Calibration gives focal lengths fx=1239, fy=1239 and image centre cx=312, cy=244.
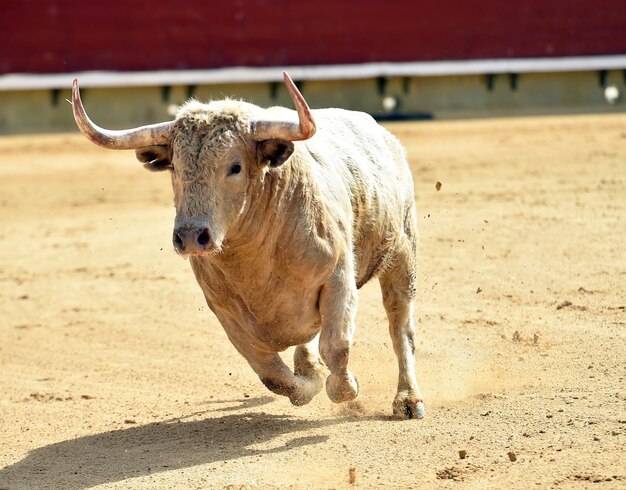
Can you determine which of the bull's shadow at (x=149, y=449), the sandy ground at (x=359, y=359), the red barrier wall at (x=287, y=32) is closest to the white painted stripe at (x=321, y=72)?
the red barrier wall at (x=287, y=32)

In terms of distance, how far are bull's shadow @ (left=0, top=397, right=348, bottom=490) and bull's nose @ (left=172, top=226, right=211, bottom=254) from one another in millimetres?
795

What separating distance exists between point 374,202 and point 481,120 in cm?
962

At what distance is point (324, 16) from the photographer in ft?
49.2

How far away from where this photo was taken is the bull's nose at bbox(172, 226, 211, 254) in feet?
12.3

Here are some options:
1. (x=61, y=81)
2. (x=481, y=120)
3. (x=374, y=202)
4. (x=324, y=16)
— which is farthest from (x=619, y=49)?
(x=374, y=202)

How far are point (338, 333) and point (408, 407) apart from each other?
1.90 ft

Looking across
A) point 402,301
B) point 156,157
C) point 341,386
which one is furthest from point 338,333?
point 402,301

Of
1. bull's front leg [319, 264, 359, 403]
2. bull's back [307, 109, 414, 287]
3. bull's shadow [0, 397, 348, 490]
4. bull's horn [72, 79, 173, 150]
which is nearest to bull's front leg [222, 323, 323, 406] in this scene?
bull's shadow [0, 397, 348, 490]

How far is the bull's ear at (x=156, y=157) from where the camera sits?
410 cm

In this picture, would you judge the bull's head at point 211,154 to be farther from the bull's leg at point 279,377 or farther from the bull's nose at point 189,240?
the bull's leg at point 279,377

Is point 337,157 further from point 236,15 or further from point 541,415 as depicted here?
point 236,15

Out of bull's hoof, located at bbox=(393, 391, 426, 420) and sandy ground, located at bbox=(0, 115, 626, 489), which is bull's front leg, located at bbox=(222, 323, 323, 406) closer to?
sandy ground, located at bbox=(0, 115, 626, 489)

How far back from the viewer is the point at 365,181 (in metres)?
4.74

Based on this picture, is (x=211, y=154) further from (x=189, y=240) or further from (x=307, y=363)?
(x=307, y=363)
